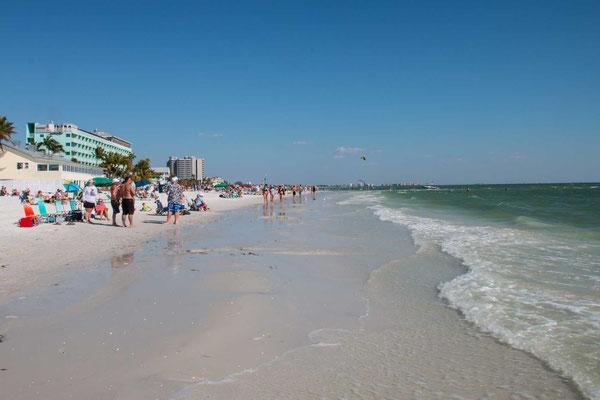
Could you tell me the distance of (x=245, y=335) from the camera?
4.09m

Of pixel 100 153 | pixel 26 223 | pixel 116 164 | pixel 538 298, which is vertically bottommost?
pixel 538 298

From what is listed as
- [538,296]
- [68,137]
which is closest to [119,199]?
[538,296]

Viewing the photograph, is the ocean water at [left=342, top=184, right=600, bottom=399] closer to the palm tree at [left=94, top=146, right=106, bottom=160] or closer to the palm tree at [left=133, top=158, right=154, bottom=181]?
the palm tree at [left=133, top=158, right=154, bottom=181]

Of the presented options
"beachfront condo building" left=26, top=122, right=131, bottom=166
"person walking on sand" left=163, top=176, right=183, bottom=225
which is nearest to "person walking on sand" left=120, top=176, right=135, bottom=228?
"person walking on sand" left=163, top=176, right=183, bottom=225

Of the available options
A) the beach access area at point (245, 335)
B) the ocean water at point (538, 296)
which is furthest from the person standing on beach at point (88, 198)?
the ocean water at point (538, 296)

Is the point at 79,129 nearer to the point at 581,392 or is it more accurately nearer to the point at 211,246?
the point at 211,246

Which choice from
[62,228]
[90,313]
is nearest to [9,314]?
[90,313]

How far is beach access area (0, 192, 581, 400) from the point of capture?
3051 mm

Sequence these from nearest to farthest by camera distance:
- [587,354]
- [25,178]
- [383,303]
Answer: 1. [587,354]
2. [383,303]
3. [25,178]

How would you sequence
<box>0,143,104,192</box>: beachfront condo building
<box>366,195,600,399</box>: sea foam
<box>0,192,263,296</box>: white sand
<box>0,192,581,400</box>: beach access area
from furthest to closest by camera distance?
<box>0,143,104,192</box>: beachfront condo building, <box>0,192,263,296</box>: white sand, <box>366,195,600,399</box>: sea foam, <box>0,192,581,400</box>: beach access area

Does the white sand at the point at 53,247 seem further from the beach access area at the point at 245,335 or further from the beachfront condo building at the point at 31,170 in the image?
the beachfront condo building at the point at 31,170

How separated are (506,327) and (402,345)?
4.90 feet

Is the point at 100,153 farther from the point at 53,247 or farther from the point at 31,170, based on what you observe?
the point at 53,247

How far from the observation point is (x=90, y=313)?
466 centimetres
